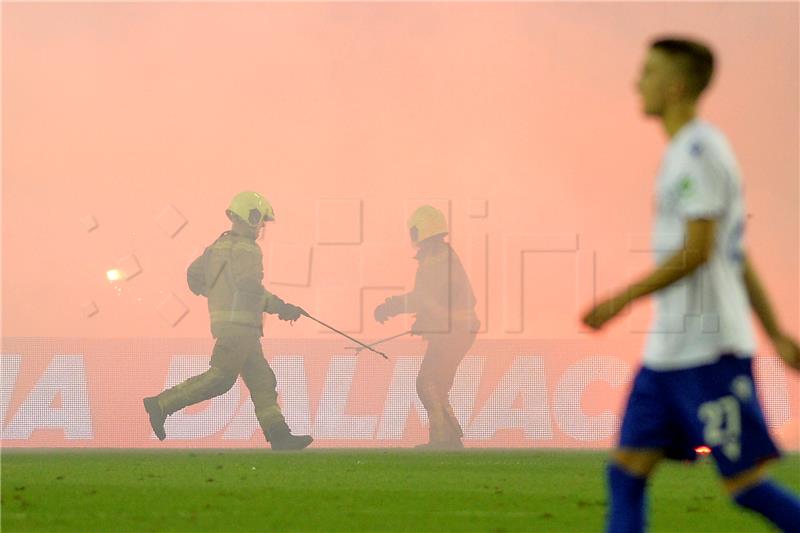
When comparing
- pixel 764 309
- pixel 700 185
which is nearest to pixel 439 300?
pixel 764 309

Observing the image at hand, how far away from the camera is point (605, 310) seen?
14.0 feet

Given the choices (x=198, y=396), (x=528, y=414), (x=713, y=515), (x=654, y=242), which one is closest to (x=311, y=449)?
(x=198, y=396)

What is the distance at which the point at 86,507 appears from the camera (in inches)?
344

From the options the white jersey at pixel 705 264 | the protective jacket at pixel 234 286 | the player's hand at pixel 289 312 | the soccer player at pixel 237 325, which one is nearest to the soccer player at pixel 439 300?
the player's hand at pixel 289 312

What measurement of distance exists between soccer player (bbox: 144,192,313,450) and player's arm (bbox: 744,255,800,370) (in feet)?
35.1

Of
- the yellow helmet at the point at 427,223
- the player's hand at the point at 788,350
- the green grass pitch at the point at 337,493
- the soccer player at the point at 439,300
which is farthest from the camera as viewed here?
the yellow helmet at the point at 427,223

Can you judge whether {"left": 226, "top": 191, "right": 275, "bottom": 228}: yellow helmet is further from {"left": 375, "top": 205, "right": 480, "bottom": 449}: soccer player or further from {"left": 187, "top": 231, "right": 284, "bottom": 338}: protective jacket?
{"left": 375, "top": 205, "right": 480, "bottom": 449}: soccer player

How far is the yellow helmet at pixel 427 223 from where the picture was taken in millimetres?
16172

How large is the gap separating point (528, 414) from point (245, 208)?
397cm

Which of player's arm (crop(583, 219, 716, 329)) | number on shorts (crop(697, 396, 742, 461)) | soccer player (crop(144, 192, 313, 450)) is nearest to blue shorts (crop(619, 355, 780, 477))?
number on shorts (crop(697, 396, 742, 461))

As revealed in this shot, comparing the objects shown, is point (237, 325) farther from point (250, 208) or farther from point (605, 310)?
point (605, 310)

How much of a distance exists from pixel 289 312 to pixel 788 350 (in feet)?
36.6

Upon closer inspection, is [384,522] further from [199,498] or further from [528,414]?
[528,414]

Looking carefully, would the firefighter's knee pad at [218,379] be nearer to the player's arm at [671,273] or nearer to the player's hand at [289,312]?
the player's hand at [289,312]
